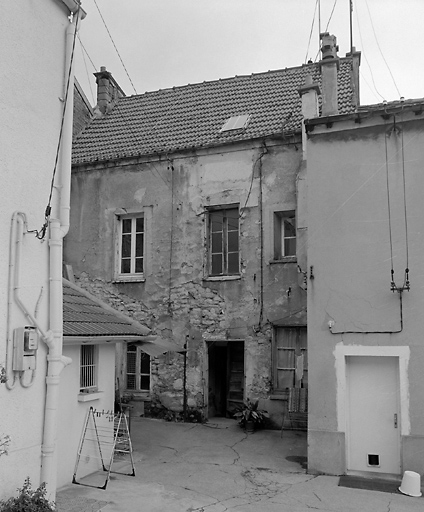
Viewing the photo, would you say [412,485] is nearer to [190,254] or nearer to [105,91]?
[190,254]

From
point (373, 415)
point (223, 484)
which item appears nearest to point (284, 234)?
point (373, 415)

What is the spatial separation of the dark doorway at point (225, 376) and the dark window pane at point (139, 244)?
3383mm

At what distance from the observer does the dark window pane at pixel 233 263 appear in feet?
47.1

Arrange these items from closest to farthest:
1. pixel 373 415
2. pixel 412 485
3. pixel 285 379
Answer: pixel 412 485 < pixel 373 415 < pixel 285 379

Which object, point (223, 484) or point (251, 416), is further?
point (251, 416)

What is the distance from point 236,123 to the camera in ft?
49.6

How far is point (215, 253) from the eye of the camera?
48.2ft

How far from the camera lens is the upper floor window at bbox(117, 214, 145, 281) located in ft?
50.4

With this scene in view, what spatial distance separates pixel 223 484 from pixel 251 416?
3.98 metres

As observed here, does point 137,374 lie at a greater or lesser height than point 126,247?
lesser

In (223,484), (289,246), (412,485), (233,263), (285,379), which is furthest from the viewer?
(233,263)

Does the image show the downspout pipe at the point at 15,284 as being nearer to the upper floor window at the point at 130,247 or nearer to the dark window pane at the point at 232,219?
the dark window pane at the point at 232,219

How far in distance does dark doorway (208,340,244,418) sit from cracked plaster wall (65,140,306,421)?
2.37ft

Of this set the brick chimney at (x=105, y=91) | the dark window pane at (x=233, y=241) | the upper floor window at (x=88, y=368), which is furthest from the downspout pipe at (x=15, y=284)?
the brick chimney at (x=105, y=91)
